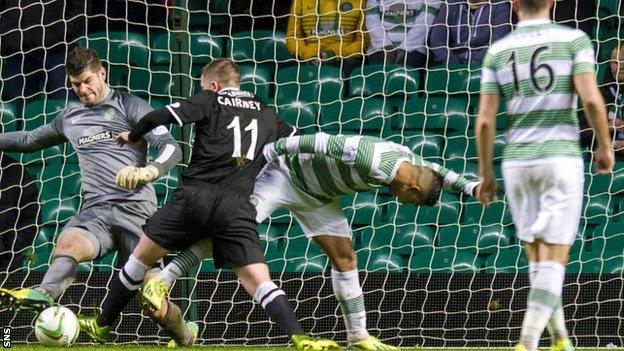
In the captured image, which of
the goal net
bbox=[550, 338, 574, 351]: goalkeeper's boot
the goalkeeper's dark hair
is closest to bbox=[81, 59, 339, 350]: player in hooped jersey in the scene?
the goalkeeper's dark hair

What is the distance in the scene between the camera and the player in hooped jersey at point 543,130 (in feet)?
18.4

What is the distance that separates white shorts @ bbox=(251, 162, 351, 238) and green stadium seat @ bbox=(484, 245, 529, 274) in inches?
80.0

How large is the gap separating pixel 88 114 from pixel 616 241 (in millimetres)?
3635

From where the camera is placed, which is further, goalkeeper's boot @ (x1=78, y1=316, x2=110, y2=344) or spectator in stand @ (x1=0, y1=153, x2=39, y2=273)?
spectator in stand @ (x1=0, y1=153, x2=39, y2=273)

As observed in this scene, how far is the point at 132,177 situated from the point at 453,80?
3.13 metres

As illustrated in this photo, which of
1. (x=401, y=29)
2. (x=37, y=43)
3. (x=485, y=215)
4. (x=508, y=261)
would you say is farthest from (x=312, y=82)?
(x=37, y=43)

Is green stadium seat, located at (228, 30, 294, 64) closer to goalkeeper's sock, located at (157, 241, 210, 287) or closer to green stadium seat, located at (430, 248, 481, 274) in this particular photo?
green stadium seat, located at (430, 248, 481, 274)

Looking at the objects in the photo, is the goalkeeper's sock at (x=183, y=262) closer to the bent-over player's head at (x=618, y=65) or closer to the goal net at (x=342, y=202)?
the goal net at (x=342, y=202)

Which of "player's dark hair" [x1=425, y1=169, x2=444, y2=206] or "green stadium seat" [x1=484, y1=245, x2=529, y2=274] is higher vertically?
"player's dark hair" [x1=425, y1=169, x2=444, y2=206]

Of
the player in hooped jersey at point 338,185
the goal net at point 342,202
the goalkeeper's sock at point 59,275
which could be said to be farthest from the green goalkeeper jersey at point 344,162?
the goal net at point 342,202

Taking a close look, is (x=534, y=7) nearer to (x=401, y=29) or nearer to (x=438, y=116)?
(x=438, y=116)

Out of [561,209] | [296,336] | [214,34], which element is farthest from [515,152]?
[214,34]

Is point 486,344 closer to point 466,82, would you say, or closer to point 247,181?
point 466,82

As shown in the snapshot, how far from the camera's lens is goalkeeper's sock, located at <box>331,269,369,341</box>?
24.5ft
